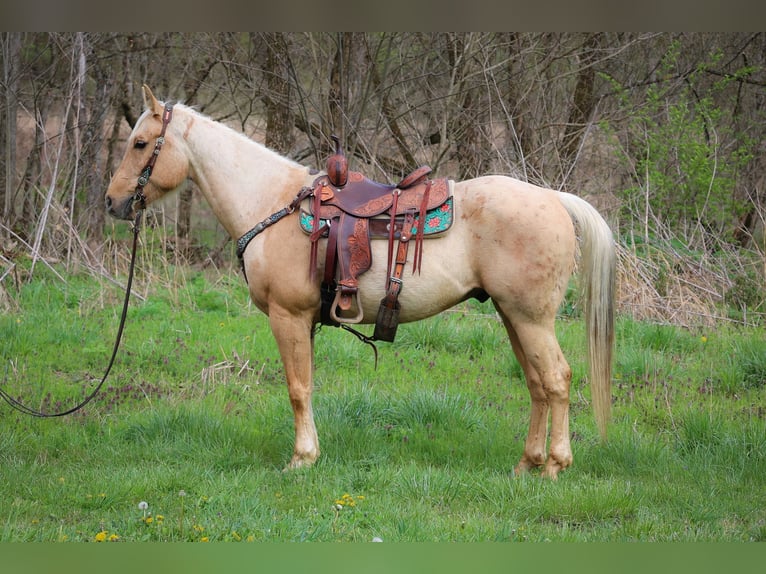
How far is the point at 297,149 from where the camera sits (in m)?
10.7

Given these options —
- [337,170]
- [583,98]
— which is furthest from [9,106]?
[583,98]

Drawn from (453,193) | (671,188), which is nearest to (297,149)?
(671,188)

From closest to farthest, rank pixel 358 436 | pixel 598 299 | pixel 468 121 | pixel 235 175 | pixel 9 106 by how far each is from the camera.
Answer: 1. pixel 598 299
2. pixel 235 175
3. pixel 358 436
4. pixel 9 106
5. pixel 468 121

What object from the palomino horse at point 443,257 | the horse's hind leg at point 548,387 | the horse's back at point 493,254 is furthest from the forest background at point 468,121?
the horse's back at point 493,254

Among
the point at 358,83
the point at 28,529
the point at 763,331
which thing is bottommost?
the point at 28,529

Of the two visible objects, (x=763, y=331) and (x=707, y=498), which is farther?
(x=763, y=331)

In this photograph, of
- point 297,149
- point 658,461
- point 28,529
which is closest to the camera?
point 28,529

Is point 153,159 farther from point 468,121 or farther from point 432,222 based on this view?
point 468,121

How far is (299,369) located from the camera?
4645 millimetres

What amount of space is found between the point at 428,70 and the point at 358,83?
41.5 inches

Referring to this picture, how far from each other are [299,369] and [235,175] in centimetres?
134

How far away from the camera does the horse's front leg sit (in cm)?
460

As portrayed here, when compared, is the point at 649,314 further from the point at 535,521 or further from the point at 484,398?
the point at 535,521

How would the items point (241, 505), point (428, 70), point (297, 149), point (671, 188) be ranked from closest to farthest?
point (241, 505)
point (671, 188)
point (428, 70)
point (297, 149)
